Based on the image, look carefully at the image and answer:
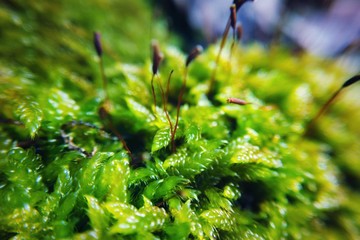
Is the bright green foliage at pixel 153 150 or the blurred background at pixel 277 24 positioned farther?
the blurred background at pixel 277 24

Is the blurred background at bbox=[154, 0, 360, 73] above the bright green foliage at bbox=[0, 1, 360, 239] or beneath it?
above

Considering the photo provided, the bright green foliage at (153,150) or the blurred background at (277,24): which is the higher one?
the blurred background at (277,24)

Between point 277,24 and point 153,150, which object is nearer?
point 153,150

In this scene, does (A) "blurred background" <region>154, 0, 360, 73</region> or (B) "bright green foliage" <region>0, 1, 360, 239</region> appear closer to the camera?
(B) "bright green foliage" <region>0, 1, 360, 239</region>

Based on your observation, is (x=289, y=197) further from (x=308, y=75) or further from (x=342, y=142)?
(x=308, y=75)

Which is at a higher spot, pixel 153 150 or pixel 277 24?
pixel 277 24
